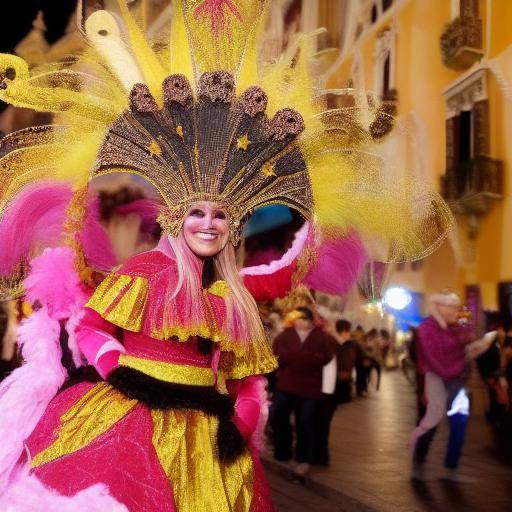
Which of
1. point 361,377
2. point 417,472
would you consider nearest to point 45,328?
point 417,472

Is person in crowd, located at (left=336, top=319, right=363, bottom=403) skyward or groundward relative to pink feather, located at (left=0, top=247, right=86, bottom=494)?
groundward

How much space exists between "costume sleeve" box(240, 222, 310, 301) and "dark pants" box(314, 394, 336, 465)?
435 centimetres

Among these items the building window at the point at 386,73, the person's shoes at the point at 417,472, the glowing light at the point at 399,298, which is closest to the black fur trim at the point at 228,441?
the person's shoes at the point at 417,472

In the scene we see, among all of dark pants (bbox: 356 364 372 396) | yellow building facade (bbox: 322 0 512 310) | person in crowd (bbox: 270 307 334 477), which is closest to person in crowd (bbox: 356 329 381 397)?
dark pants (bbox: 356 364 372 396)

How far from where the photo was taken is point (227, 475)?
8.29ft

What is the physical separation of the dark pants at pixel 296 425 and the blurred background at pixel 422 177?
0.66 feet

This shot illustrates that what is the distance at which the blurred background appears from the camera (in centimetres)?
351

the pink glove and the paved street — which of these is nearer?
the pink glove

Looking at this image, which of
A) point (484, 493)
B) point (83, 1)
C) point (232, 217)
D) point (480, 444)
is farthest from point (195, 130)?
point (480, 444)

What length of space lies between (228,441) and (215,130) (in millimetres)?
1212

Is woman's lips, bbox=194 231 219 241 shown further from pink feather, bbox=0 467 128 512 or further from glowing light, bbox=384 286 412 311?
glowing light, bbox=384 286 412 311

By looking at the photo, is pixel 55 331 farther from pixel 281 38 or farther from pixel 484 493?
pixel 484 493

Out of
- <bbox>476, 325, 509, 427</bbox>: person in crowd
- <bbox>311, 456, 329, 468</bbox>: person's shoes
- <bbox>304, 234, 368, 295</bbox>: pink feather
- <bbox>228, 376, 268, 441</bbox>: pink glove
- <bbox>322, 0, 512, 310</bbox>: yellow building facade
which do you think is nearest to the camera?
<bbox>228, 376, 268, 441</bbox>: pink glove

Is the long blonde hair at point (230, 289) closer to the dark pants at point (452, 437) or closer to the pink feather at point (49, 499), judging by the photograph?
the pink feather at point (49, 499)
